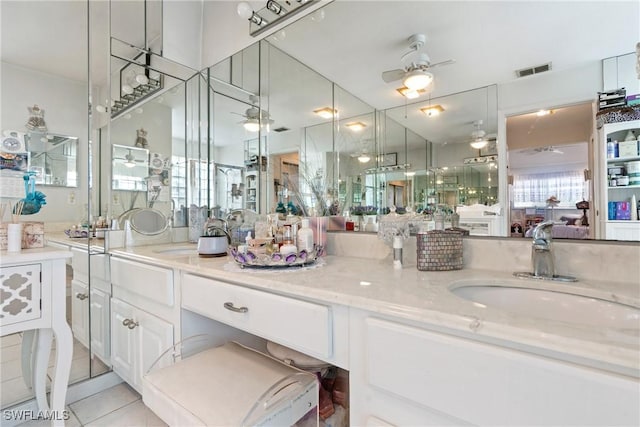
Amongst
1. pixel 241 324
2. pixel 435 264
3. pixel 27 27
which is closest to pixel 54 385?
pixel 241 324

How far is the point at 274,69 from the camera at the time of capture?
1799mm

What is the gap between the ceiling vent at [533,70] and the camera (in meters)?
0.90

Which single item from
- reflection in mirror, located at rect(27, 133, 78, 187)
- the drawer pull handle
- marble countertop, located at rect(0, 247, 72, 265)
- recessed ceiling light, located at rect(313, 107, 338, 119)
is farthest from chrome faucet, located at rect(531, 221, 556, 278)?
reflection in mirror, located at rect(27, 133, 78, 187)

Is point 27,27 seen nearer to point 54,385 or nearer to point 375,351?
point 54,385

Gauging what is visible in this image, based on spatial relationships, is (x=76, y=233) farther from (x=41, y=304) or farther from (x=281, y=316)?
(x=281, y=316)

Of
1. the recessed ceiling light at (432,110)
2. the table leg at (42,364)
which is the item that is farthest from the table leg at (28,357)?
the recessed ceiling light at (432,110)

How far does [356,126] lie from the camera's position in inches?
56.1

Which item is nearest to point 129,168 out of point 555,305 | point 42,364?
point 42,364

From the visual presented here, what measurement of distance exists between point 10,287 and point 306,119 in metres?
1.50

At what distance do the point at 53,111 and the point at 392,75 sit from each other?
1933 mm

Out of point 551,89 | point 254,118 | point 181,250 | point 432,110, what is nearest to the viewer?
point 551,89

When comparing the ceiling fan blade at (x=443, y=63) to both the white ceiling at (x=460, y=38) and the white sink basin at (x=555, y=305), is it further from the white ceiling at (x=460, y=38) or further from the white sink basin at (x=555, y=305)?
the white sink basin at (x=555, y=305)

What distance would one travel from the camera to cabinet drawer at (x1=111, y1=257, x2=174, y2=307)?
125 cm

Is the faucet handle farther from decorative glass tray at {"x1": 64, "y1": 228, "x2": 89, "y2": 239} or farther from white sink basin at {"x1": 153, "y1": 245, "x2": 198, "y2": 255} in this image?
decorative glass tray at {"x1": 64, "y1": 228, "x2": 89, "y2": 239}
